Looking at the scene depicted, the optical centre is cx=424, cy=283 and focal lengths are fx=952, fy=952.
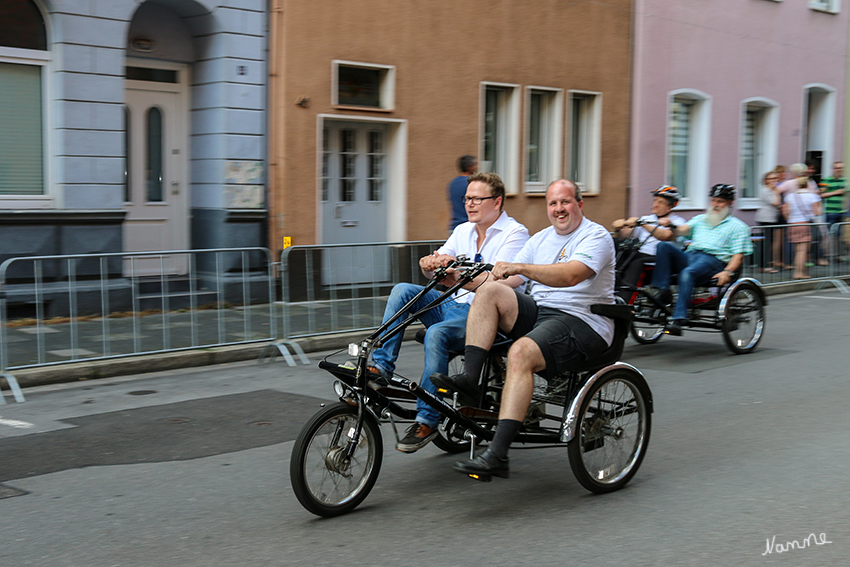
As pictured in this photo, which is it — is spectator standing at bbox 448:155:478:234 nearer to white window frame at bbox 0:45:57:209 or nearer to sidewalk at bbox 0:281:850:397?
sidewalk at bbox 0:281:850:397

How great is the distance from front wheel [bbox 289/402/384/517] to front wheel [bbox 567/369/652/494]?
104 centimetres

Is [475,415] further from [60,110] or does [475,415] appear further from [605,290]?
[60,110]

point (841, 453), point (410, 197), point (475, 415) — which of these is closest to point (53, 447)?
point (475, 415)

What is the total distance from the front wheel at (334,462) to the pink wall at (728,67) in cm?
1406

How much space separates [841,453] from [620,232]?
4.48m

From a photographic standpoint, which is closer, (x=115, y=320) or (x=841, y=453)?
(x=841, y=453)

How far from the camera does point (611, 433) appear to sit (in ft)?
17.0

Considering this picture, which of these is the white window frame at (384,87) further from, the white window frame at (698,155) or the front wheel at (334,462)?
the front wheel at (334,462)

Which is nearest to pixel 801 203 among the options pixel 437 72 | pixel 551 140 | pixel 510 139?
pixel 551 140

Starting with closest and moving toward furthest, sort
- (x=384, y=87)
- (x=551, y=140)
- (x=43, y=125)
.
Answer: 1. (x=43, y=125)
2. (x=384, y=87)
3. (x=551, y=140)

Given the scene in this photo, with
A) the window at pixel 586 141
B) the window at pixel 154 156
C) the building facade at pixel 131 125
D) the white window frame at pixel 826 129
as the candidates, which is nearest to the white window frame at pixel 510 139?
the window at pixel 586 141

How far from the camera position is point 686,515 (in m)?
4.70

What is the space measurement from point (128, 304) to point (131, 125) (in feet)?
16.0

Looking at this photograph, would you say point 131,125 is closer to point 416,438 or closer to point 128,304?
point 128,304
